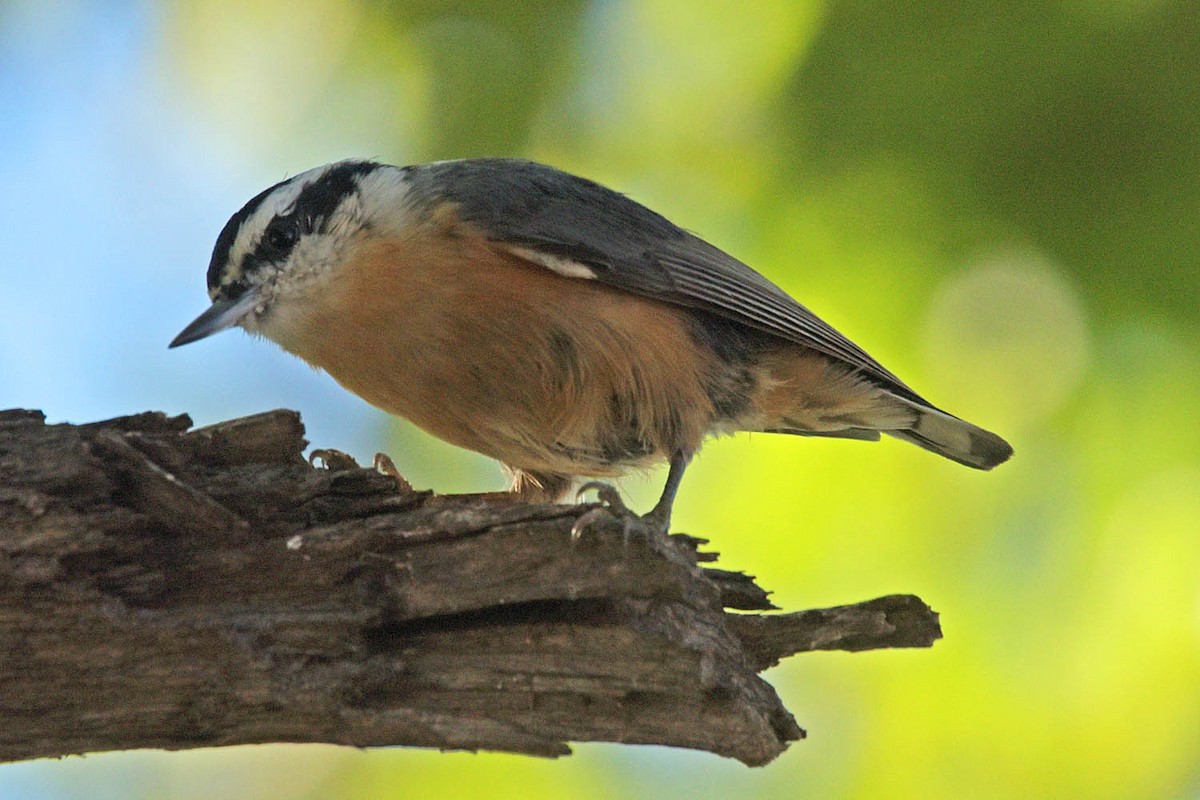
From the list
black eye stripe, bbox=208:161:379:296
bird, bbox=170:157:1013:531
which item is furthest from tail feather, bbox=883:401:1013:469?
black eye stripe, bbox=208:161:379:296

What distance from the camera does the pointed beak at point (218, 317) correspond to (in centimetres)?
333

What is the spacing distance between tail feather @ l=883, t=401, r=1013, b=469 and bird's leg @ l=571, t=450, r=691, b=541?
0.84 metres

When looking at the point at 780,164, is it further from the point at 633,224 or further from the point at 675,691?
the point at 675,691

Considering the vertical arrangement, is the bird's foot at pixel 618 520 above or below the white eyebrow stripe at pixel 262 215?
below

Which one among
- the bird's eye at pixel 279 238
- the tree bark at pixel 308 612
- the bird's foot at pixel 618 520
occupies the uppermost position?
the bird's eye at pixel 279 238

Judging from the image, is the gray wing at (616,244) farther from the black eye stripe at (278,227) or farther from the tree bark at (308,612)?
the tree bark at (308,612)

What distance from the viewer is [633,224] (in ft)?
12.9

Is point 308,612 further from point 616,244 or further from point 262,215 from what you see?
point 616,244

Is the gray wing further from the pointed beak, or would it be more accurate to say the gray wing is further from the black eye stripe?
the pointed beak

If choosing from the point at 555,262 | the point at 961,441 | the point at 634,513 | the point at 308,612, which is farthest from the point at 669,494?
the point at 308,612

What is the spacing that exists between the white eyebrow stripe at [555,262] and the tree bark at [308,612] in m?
0.95

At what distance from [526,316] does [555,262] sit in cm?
22

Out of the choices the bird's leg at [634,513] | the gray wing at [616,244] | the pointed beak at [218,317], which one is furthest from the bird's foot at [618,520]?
the pointed beak at [218,317]

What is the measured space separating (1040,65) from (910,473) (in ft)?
4.26
